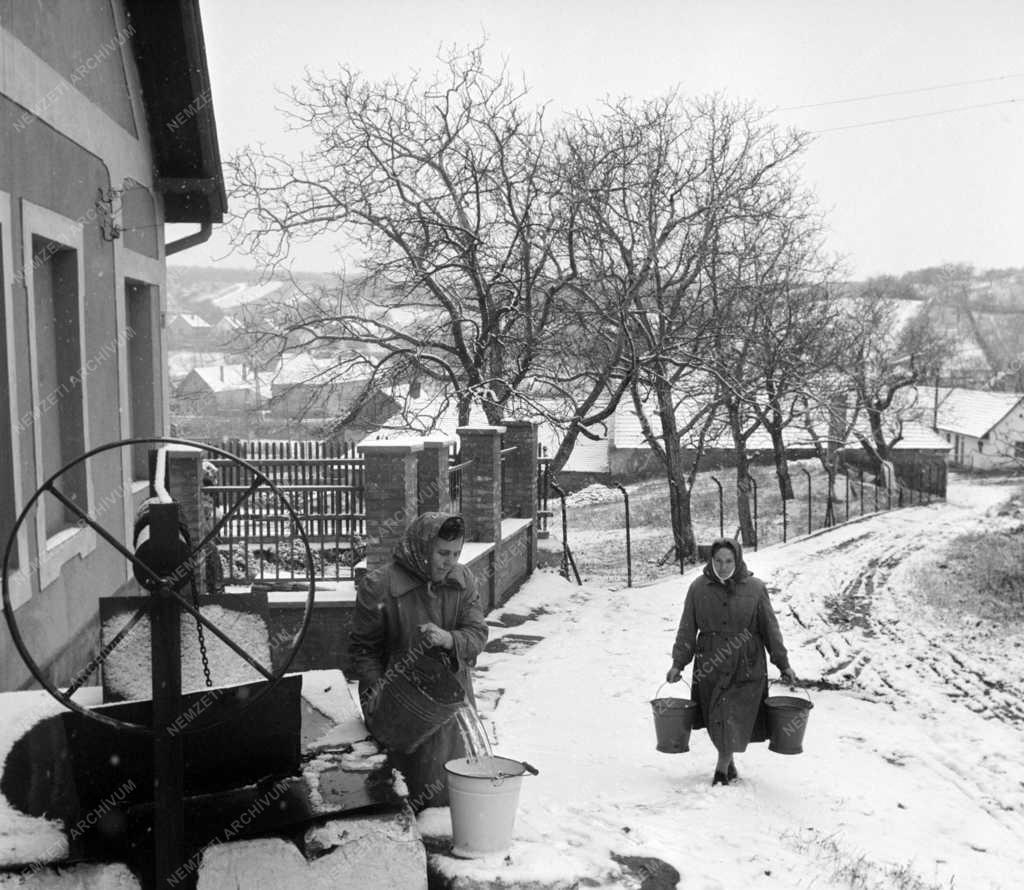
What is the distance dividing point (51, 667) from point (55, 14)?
398cm

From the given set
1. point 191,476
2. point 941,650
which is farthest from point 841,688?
point 191,476

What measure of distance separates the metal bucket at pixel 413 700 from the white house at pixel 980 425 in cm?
5990

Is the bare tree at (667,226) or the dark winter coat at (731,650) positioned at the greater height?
the bare tree at (667,226)

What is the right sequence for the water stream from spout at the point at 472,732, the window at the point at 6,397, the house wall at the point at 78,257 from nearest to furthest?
the water stream from spout at the point at 472,732, the window at the point at 6,397, the house wall at the point at 78,257

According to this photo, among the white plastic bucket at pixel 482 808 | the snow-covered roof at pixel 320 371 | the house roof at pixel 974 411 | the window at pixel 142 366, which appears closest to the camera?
the white plastic bucket at pixel 482 808

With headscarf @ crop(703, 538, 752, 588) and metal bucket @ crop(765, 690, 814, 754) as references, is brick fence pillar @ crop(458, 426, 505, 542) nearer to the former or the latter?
headscarf @ crop(703, 538, 752, 588)

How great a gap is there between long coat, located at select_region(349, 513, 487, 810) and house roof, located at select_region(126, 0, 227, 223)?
5844mm

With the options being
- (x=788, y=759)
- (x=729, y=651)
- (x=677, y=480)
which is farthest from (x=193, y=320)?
(x=729, y=651)

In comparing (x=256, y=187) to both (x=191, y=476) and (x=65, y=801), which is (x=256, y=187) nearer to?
(x=191, y=476)

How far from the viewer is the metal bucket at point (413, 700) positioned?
454cm

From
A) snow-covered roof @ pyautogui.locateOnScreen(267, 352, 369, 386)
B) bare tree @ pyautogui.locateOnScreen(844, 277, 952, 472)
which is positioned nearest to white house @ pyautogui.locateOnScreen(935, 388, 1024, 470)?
bare tree @ pyautogui.locateOnScreen(844, 277, 952, 472)

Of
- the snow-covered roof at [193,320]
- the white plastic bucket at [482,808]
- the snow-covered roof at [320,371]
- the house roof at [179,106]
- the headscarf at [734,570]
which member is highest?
the snow-covered roof at [193,320]

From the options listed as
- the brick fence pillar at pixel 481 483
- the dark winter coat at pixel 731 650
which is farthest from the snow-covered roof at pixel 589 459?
the dark winter coat at pixel 731 650

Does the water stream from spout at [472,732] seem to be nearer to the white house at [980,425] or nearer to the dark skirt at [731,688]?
the dark skirt at [731,688]
